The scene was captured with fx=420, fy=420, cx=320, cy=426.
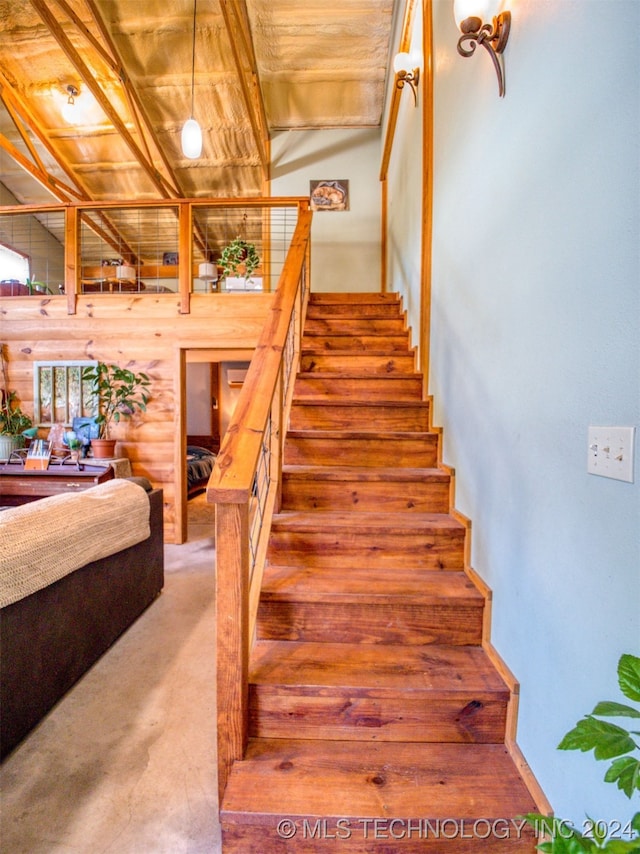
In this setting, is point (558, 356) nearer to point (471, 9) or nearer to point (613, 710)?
point (613, 710)

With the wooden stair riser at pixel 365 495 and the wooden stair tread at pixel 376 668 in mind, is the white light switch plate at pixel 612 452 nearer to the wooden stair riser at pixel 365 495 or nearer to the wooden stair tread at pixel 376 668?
the wooden stair tread at pixel 376 668

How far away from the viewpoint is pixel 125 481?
2.54 metres

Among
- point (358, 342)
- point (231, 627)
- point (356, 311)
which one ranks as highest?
point (356, 311)

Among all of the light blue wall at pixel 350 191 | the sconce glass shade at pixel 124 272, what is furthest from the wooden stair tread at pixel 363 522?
the sconce glass shade at pixel 124 272

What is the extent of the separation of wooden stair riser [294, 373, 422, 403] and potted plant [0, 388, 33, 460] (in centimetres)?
278

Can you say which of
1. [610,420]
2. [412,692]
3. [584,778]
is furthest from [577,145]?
[412,692]

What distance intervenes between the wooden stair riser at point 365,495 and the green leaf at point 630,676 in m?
1.51

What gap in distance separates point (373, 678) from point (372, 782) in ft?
0.89

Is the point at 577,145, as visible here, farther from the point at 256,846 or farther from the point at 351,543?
the point at 256,846

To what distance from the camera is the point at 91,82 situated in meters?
4.35

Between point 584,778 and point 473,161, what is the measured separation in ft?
6.87

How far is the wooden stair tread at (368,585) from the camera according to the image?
5.17ft

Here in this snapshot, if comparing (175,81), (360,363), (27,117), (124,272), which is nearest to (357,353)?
(360,363)

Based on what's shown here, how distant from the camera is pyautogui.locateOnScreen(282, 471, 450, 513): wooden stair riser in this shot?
81.8 inches
